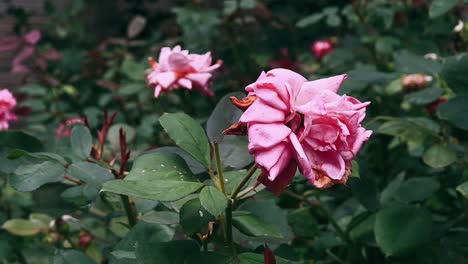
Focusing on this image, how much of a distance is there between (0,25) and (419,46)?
3039 millimetres

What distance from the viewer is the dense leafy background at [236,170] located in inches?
33.8

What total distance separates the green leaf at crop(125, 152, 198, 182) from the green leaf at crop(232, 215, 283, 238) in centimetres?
10

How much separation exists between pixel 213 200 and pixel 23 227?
2.27 ft

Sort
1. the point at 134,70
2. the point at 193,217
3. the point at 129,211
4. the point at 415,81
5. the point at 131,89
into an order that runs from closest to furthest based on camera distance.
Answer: the point at 193,217
the point at 129,211
the point at 415,81
the point at 131,89
the point at 134,70

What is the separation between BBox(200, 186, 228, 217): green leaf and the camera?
0.74 meters

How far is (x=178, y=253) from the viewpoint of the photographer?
817mm

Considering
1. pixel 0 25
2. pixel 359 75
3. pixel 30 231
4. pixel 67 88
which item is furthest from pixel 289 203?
pixel 0 25

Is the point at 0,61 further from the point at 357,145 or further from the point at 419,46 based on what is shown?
the point at 357,145

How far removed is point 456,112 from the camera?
1068 millimetres

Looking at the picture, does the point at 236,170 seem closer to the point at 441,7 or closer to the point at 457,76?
the point at 457,76

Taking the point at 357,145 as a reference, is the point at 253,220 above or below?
below

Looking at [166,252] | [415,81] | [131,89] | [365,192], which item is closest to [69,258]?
[166,252]

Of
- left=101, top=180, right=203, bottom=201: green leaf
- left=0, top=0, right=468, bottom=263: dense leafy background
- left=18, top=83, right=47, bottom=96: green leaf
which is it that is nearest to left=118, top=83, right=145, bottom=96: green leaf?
left=0, top=0, right=468, bottom=263: dense leafy background

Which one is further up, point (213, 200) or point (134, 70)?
point (213, 200)
